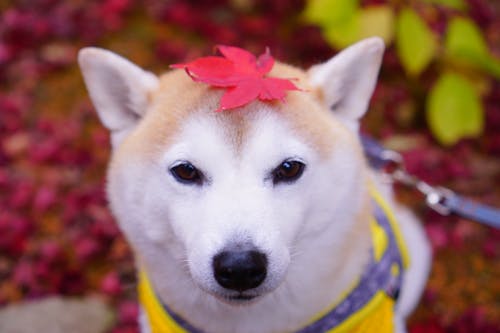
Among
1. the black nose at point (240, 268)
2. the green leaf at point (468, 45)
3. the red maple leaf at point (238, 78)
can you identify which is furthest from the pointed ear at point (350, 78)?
the green leaf at point (468, 45)

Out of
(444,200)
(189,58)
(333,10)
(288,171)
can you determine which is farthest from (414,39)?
(288,171)


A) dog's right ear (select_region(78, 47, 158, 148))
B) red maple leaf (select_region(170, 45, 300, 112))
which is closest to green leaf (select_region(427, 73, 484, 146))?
red maple leaf (select_region(170, 45, 300, 112))

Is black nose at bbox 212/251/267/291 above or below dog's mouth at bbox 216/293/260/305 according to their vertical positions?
above

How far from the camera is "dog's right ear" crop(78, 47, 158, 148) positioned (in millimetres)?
2104

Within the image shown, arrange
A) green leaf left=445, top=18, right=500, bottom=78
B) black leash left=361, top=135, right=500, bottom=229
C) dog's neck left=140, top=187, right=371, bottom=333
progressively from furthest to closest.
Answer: green leaf left=445, top=18, right=500, bottom=78 → black leash left=361, top=135, right=500, bottom=229 → dog's neck left=140, top=187, right=371, bottom=333

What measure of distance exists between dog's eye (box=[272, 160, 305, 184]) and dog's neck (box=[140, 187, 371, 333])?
0.23 m

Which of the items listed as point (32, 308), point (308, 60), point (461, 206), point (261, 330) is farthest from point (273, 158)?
point (308, 60)

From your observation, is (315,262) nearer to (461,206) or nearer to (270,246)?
(270,246)

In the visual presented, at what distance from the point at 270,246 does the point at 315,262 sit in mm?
397

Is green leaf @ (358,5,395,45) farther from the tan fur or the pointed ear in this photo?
the tan fur

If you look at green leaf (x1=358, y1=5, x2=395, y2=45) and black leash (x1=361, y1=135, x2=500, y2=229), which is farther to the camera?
green leaf (x1=358, y1=5, x2=395, y2=45)

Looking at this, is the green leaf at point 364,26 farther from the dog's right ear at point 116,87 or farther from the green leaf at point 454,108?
the dog's right ear at point 116,87

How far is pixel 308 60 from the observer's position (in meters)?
4.53

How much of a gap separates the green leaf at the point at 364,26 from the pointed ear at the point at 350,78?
4.42 ft
